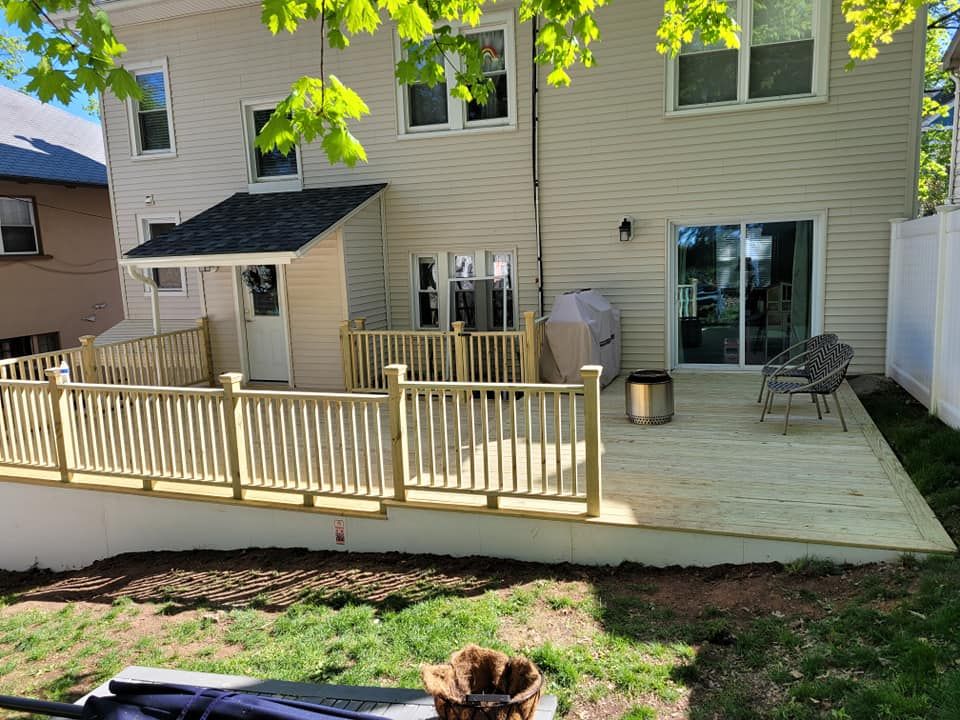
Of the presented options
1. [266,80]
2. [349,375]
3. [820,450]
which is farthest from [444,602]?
[266,80]

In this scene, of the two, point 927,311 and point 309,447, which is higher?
point 927,311

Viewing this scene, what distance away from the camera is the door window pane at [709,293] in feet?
32.0

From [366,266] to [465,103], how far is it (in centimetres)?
279

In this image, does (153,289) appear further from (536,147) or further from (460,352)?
(536,147)

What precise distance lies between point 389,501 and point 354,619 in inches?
47.5

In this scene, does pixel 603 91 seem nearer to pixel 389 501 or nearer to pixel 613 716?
pixel 389 501

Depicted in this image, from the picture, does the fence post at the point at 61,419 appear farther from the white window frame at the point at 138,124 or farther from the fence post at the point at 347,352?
the white window frame at the point at 138,124

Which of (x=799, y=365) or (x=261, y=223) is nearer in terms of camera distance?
(x=799, y=365)

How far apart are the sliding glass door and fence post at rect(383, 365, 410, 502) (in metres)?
5.73

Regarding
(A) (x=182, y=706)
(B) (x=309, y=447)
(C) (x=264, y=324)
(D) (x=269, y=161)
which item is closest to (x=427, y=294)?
(C) (x=264, y=324)

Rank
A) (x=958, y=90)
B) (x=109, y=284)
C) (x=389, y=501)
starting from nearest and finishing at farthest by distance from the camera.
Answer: (x=389, y=501) < (x=958, y=90) < (x=109, y=284)

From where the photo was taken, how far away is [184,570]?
609cm

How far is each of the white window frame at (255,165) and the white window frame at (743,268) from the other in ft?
19.5

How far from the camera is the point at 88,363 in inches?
367
